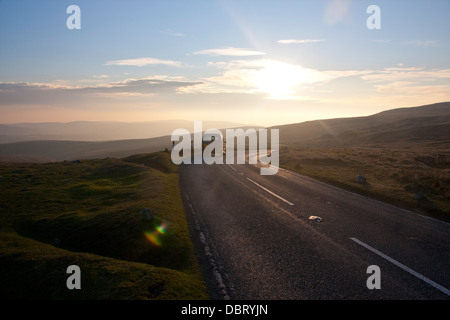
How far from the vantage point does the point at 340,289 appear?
6480mm

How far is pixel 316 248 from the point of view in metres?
8.88

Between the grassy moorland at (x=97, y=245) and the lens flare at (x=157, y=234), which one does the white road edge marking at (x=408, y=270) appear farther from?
the lens flare at (x=157, y=234)

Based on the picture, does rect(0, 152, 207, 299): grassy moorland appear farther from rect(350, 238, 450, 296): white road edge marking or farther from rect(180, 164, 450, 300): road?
rect(350, 238, 450, 296): white road edge marking

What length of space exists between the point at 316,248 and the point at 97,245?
7.46 metres

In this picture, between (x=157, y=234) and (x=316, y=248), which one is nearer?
(x=316, y=248)

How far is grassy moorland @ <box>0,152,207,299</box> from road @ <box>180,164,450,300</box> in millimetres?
950

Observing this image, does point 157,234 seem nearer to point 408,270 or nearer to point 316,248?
point 316,248

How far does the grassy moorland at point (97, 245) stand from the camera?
6765mm

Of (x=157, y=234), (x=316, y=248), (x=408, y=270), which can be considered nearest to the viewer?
(x=408, y=270)

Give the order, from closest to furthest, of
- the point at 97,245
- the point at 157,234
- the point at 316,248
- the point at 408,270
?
the point at 408,270
the point at 316,248
the point at 97,245
the point at 157,234

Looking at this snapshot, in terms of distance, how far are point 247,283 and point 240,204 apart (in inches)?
321

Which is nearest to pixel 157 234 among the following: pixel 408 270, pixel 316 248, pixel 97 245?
pixel 97 245
